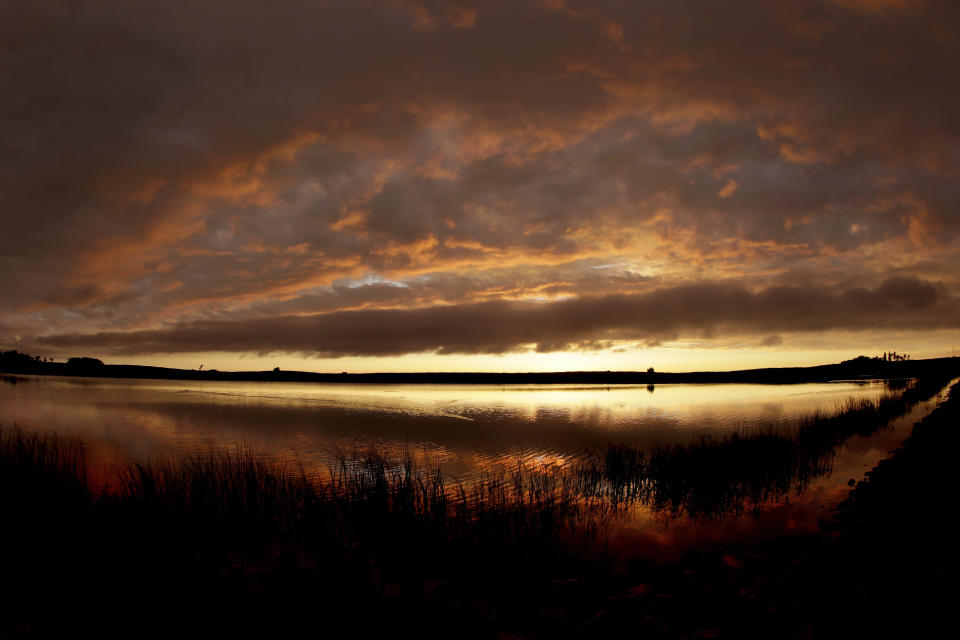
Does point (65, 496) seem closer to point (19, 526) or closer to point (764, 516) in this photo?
point (19, 526)

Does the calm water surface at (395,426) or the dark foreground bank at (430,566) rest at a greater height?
the dark foreground bank at (430,566)

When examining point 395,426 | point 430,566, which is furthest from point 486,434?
point 430,566

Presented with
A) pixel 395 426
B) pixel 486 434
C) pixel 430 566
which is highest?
pixel 430 566

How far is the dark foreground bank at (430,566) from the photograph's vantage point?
6.69 metres

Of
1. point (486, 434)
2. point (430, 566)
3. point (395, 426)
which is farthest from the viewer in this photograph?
point (395, 426)

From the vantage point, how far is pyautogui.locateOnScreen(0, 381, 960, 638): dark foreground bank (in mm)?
6688

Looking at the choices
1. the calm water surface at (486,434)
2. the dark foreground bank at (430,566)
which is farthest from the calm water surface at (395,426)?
the dark foreground bank at (430,566)

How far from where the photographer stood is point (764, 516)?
43.0 feet

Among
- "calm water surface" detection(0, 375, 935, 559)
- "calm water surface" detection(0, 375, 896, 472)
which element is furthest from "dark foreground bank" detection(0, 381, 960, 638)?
"calm water surface" detection(0, 375, 896, 472)

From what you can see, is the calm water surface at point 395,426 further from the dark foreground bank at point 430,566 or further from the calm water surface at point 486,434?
the dark foreground bank at point 430,566

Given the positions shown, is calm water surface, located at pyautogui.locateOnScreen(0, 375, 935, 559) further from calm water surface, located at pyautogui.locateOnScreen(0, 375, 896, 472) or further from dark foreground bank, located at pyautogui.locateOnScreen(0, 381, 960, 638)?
dark foreground bank, located at pyautogui.locateOnScreen(0, 381, 960, 638)

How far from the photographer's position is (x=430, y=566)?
9680mm

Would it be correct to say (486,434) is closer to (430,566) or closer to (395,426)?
(395,426)

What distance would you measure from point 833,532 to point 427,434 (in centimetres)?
2265
